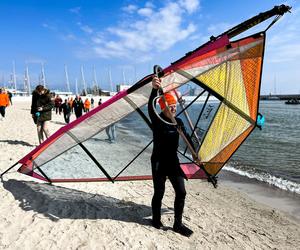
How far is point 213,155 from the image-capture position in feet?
17.4

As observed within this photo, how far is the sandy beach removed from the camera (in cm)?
392

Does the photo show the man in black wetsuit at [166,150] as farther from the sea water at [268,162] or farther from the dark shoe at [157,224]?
the sea water at [268,162]

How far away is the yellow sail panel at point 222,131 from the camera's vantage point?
5141 mm

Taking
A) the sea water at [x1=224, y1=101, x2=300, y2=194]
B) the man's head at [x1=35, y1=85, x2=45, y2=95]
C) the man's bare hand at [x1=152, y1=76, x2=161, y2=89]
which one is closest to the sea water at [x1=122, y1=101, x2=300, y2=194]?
the sea water at [x1=224, y1=101, x2=300, y2=194]

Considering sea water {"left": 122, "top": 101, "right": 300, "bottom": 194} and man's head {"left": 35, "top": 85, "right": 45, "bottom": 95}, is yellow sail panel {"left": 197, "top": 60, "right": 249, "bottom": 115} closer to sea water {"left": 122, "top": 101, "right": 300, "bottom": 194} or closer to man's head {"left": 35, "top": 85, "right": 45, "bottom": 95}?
sea water {"left": 122, "top": 101, "right": 300, "bottom": 194}

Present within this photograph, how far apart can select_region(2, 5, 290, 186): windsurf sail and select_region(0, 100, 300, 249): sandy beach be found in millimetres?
449

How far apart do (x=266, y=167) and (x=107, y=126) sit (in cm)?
806

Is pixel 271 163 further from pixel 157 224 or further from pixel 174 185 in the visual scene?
pixel 174 185

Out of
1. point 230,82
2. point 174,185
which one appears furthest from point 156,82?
point 230,82

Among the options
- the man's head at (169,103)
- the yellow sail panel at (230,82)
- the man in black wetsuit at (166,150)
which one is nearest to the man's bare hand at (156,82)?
the man in black wetsuit at (166,150)

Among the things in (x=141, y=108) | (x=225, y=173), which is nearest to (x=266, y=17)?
(x=141, y=108)

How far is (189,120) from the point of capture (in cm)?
558

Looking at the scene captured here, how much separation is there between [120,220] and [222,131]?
87.4 inches

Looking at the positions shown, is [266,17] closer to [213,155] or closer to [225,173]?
[213,155]
